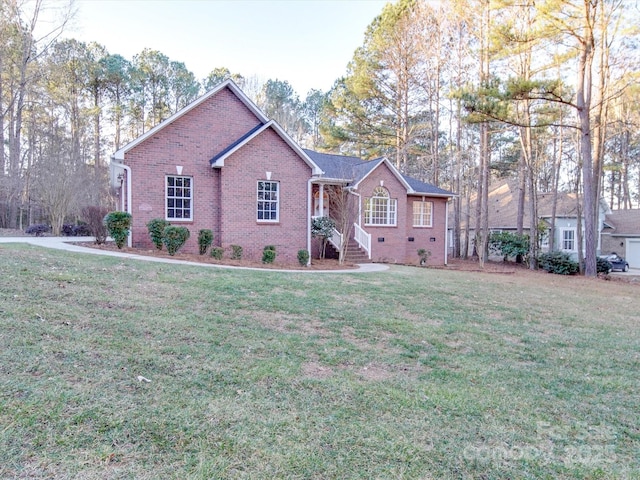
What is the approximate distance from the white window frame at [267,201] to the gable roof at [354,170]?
3220 millimetres

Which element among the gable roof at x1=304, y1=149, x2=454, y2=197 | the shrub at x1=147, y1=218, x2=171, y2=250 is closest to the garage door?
the gable roof at x1=304, y1=149, x2=454, y2=197

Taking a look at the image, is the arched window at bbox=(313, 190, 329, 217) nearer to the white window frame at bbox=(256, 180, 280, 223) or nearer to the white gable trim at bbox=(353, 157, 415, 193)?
the white gable trim at bbox=(353, 157, 415, 193)

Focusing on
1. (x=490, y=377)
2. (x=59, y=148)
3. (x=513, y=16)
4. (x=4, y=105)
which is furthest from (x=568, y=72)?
(x=4, y=105)

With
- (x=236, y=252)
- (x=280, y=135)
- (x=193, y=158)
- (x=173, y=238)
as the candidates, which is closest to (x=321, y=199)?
(x=280, y=135)

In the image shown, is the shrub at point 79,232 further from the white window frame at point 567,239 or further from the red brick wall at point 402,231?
the white window frame at point 567,239

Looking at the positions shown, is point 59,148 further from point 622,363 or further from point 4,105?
point 622,363

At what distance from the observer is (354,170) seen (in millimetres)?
17234

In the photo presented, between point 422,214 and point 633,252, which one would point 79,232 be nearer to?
point 422,214

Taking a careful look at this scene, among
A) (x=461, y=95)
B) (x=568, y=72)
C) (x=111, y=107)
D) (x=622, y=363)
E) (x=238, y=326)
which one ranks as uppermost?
(x=111, y=107)

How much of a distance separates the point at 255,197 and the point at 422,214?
9490 mm

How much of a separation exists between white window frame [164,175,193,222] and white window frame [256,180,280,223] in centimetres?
221

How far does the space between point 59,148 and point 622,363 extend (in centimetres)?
2943

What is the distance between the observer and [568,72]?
18.0 meters

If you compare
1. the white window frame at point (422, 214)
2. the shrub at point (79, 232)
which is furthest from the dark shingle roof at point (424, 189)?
the shrub at point (79, 232)
